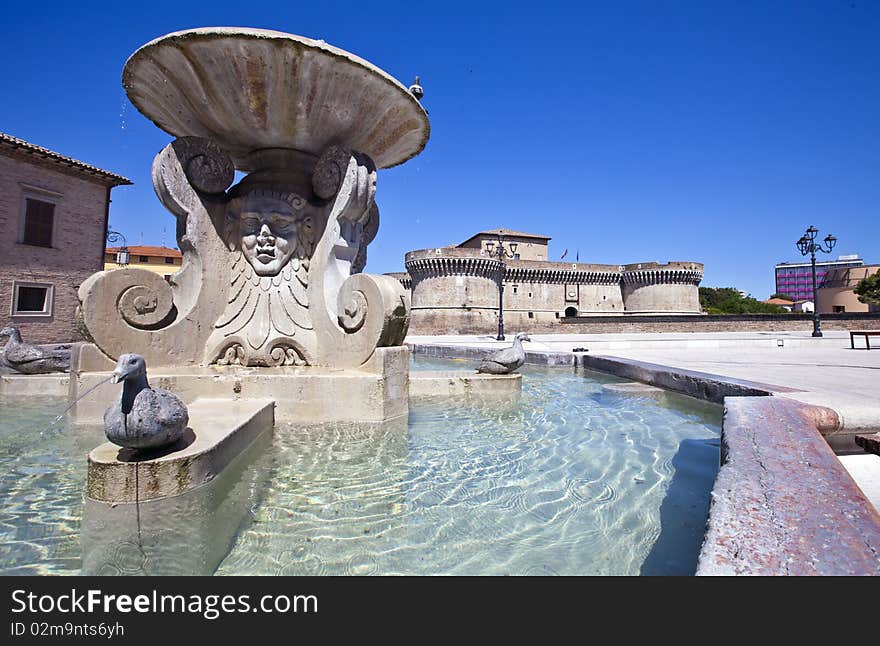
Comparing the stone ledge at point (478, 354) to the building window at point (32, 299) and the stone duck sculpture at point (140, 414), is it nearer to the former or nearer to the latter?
the stone duck sculpture at point (140, 414)

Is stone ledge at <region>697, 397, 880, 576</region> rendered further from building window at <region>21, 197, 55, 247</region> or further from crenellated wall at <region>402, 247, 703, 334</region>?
crenellated wall at <region>402, 247, 703, 334</region>

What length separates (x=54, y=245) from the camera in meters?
18.0

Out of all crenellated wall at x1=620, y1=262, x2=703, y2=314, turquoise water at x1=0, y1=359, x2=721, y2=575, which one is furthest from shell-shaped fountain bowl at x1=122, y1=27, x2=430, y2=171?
crenellated wall at x1=620, y1=262, x2=703, y2=314

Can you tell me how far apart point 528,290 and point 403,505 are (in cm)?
4148

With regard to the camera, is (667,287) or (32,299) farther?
(667,287)

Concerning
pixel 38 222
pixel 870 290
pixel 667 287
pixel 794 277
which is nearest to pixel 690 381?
pixel 38 222

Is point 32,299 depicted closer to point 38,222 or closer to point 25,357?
point 38,222

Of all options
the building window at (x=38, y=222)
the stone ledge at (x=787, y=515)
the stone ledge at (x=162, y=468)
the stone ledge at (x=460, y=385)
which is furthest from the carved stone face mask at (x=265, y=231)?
the building window at (x=38, y=222)

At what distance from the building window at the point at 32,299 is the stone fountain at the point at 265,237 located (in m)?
18.0

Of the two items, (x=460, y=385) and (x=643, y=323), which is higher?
(x=643, y=323)
